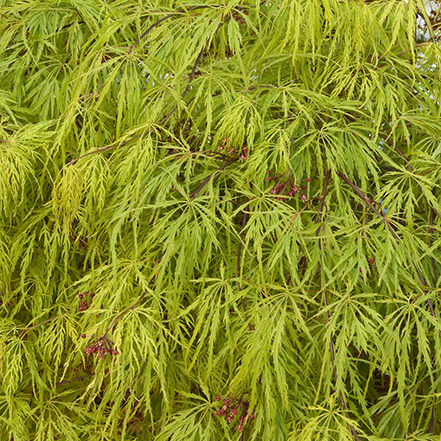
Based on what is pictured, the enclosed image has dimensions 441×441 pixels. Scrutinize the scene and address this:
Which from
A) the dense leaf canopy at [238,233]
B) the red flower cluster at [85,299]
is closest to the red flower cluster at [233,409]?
the dense leaf canopy at [238,233]

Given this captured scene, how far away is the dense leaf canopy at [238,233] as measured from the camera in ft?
4.13

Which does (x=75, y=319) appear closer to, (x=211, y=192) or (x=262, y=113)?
(x=211, y=192)

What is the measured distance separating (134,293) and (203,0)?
0.74 m

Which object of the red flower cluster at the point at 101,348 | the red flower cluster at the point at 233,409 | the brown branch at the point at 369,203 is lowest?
the red flower cluster at the point at 233,409

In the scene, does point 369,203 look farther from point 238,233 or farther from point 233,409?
point 233,409

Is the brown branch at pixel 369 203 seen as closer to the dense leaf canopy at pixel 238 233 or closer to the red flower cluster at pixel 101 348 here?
the dense leaf canopy at pixel 238 233

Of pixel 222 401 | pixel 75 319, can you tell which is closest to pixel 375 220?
pixel 222 401

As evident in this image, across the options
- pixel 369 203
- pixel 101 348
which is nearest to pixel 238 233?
pixel 369 203

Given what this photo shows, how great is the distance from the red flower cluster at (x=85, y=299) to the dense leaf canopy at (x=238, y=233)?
0.04 feet

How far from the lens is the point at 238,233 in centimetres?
143

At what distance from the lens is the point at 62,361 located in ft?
5.65

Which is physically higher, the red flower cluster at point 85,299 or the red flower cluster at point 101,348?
the red flower cluster at point 101,348

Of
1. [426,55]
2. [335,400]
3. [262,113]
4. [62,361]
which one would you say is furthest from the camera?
[62,361]

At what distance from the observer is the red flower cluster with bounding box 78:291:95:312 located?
1424 millimetres
